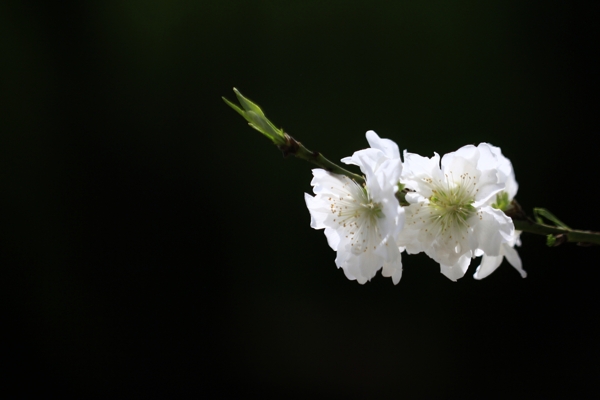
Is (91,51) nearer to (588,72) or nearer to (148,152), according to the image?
(148,152)

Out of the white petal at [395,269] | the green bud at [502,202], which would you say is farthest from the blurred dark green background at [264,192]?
the white petal at [395,269]

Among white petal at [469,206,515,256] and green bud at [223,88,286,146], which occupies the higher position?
white petal at [469,206,515,256]

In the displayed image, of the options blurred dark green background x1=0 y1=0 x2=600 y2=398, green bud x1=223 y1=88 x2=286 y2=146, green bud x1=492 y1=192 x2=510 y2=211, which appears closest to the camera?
green bud x1=223 y1=88 x2=286 y2=146

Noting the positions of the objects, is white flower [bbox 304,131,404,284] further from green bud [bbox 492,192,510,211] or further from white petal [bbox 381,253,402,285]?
green bud [bbox 492,192,510,211]

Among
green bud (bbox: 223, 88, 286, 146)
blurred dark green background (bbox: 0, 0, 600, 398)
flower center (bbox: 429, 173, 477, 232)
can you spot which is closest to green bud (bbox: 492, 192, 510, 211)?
flower center (bbox: 429, 173, 477, 232)

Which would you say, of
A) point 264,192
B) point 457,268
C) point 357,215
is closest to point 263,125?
point 357,215

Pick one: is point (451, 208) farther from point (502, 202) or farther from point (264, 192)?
point (264, 192)

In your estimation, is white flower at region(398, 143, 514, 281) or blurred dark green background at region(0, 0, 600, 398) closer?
white flower at region(398, 143, 514, 281)
